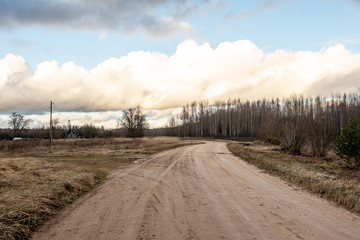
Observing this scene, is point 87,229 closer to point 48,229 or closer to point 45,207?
point 48,229

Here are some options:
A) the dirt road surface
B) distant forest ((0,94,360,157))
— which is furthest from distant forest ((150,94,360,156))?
the dirt road surface

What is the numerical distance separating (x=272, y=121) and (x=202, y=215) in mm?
48474

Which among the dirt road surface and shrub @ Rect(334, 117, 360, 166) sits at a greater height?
shrub @ Rect(334, 117, 360, 166)

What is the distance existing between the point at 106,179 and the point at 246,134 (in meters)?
86.3

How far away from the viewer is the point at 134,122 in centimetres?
7638

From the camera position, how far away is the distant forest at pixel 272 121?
26097 mm

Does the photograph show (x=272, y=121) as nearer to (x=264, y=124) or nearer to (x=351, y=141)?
(x=264, y=124)

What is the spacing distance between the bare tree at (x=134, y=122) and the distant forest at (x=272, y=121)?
28955 millimetres

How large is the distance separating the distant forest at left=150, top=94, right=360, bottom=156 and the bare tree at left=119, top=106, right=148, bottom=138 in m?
29.0

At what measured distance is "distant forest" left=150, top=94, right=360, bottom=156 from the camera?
85.6ft

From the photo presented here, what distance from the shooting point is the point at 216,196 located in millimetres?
8727

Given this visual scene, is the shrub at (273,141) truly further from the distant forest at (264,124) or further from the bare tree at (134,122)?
the bare tree at (134,122)

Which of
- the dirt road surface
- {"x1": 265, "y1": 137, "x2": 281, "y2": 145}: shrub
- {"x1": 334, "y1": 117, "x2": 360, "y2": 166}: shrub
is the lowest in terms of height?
{"x1": 265, "y1": 137, "x2": 281, "y2": 145}: shrub

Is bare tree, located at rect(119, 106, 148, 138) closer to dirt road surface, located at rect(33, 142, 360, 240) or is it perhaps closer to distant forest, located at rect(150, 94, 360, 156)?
distant forest, located at rect(150, 94, 360, 156)
